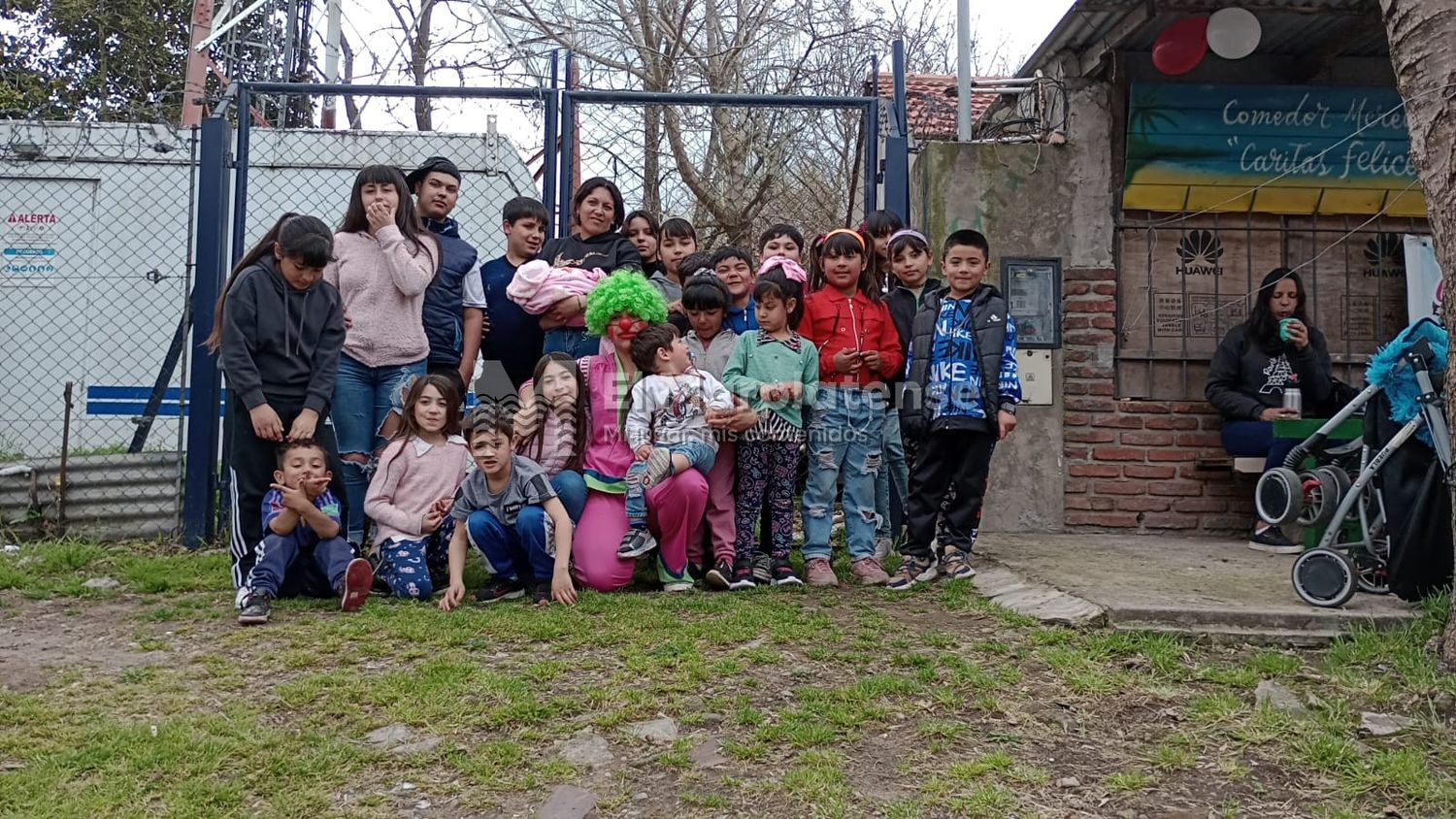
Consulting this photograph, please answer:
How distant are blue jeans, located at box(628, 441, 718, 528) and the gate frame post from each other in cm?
254

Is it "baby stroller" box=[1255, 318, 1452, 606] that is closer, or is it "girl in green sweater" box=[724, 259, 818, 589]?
"baby stroller" box=[1255, 318, 1452, 606]

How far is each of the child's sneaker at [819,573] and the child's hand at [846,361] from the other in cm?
85

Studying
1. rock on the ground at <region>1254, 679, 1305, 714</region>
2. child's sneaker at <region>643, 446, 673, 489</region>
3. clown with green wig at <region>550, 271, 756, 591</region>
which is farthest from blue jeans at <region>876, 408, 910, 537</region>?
rock on the ground at <region>1254, 679, 1305, 714</region>

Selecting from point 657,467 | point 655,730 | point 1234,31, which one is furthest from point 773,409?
point 1234,31

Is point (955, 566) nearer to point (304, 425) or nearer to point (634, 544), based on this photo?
point (634, 544)

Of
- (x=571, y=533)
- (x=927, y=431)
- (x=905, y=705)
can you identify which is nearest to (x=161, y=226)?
(x=571, y=533)

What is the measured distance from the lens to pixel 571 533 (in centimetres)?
433

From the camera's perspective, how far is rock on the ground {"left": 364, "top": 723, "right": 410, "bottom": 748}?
2.78 meters

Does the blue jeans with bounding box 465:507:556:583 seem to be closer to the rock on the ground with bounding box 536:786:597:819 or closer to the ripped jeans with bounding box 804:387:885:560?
the ripped jeans with bounding box 804:387:885:560

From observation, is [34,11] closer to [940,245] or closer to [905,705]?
[940,245]

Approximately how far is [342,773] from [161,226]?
6.91 metres

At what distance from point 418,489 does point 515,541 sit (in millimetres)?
513

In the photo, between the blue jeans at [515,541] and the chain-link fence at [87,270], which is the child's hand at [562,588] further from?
the chain-link fence at [87,270]

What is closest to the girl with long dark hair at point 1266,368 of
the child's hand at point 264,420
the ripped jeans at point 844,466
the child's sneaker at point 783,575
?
the ripped jeans at point 844,466
